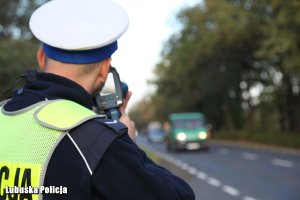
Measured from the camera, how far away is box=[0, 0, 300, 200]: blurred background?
49.9 ft

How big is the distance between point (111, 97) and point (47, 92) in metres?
0.39

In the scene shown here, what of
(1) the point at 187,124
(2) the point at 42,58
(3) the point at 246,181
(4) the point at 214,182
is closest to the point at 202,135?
(1) the point at 187,124

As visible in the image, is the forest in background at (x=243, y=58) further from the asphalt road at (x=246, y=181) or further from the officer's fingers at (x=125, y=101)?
the officer's fingers at (x=125, y=101)

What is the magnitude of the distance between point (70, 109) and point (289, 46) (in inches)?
1024

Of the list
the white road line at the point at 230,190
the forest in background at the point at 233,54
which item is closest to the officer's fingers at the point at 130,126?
the white road line at the point at 230,190

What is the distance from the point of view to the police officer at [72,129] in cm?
130

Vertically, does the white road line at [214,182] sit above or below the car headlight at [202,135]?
above

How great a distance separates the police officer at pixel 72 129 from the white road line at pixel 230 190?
380 inches

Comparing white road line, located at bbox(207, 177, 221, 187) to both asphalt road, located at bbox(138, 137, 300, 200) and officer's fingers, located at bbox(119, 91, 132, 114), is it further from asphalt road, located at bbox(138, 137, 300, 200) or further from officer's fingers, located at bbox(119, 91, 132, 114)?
officer's fingers, located at bbox(119, 91, 132, 114)

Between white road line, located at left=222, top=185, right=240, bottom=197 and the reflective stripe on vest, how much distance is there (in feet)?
31.9

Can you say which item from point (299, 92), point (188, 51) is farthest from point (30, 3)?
point (299, 92)

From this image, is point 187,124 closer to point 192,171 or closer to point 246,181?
point 192,171

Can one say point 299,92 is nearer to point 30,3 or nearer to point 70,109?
point 30,3

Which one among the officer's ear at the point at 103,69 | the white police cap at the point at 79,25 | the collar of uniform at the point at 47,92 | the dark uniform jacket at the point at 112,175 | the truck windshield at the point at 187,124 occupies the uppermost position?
the white police cap at the point at 79,25
